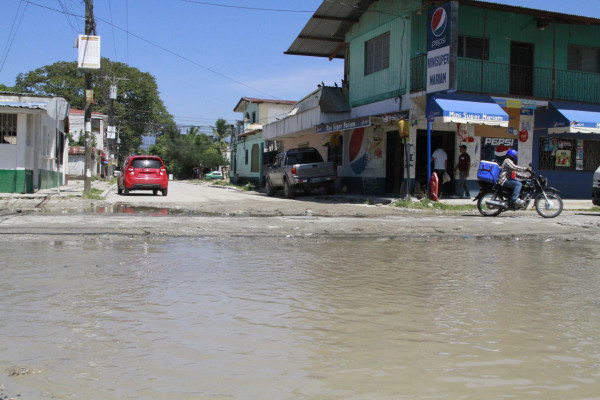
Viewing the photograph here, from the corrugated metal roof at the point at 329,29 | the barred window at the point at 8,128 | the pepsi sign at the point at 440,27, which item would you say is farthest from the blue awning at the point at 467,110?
the barred window at the point at 8,128

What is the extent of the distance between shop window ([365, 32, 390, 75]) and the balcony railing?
96.9 inches

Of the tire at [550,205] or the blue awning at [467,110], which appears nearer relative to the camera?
the tire at [550,205]

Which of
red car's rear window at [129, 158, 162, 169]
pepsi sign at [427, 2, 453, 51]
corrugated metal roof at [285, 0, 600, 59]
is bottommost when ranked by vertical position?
red car's rear window at [129, 158, 162, 169]

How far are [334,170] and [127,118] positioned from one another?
57792mm

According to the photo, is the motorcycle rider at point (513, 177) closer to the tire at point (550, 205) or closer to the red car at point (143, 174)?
the tire at point (550, 205)

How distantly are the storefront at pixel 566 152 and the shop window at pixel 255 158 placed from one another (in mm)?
22845

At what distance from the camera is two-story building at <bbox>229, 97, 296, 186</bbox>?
40.4 metres

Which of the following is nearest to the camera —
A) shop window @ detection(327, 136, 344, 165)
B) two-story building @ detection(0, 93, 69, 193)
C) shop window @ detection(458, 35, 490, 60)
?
Answer: two-story building @ detection(0, 93, 69, 193)

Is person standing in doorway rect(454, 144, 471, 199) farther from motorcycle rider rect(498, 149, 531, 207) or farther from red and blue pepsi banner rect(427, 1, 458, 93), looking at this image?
motorcycle rider rect(498, 149, 531, 207)

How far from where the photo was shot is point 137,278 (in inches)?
225

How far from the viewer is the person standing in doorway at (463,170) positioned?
19.1 metres

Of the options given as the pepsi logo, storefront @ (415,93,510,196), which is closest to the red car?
storefront @ (415,93,510,196)

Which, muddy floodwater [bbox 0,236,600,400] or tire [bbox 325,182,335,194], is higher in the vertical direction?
tire [bbox 325,182,335,194]

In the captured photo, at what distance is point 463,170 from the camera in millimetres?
19234
